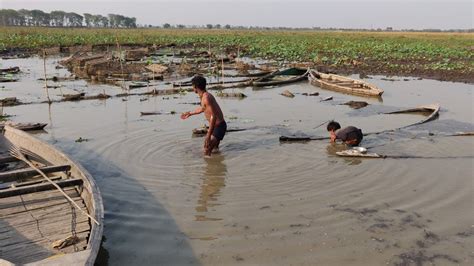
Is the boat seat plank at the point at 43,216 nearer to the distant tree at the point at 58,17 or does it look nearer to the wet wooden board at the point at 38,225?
Result: the wet wooden board at the point at 38,225

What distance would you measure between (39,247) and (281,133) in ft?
19.7

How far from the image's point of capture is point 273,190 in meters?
5.74

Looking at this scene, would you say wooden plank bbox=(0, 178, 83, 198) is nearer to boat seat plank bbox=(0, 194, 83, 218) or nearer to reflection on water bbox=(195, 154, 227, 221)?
boat seat plank bbox=(0, 194, 83, 218)

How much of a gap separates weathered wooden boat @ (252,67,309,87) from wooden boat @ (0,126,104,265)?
35.0 ft

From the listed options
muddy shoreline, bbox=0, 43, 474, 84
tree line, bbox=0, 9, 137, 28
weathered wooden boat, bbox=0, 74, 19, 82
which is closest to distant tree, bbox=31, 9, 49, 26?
tree line, bbox=0, 9, 137, 28

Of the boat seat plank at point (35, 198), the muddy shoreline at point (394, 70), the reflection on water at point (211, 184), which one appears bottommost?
the reflection on water at point (211, 184)

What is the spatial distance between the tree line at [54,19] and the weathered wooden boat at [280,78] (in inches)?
3456

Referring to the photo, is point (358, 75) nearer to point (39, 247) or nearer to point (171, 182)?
Result: point (171, 182)

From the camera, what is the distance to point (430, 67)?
20.8m

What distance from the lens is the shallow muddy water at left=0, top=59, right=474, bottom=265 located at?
4.23 metres

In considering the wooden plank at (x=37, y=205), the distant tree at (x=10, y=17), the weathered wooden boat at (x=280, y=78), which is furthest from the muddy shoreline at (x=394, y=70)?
the distant tree at (x=10, y=17)

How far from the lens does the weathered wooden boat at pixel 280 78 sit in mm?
15930

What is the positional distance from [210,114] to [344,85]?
9.15 m

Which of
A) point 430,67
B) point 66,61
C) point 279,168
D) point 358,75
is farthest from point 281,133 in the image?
point 66,61
